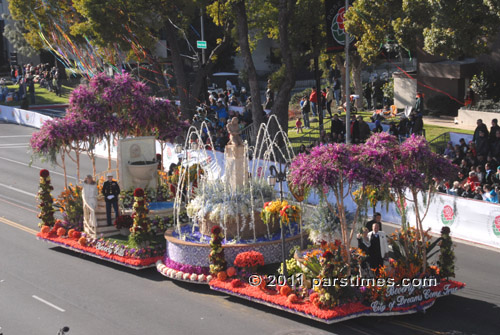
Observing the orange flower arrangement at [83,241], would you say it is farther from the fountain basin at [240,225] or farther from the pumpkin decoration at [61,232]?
the fountain basin at [240,225]

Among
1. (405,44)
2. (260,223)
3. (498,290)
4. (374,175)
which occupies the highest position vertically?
(405,44)

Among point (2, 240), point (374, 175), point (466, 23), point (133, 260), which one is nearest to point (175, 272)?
point (133, 260)

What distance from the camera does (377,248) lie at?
648 inches

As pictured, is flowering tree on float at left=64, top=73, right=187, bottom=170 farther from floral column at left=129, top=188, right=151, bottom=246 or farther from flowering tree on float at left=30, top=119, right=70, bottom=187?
floral column at left=129, top=188, right=151, bottom=246

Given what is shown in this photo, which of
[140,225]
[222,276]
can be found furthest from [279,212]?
[140,225]

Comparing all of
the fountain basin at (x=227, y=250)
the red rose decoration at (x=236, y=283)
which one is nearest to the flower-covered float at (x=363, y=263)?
the red rose decoration at (x=236, y=283)

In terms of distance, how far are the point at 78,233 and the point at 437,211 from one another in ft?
39.1

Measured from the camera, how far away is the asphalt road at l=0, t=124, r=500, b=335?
15719mm

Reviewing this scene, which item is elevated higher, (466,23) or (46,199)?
(466,23)

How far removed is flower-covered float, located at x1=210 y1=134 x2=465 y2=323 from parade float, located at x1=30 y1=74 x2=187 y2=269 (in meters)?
5.09

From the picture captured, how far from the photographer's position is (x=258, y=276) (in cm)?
1750

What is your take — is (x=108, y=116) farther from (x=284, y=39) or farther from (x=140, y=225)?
(x=284, y=39)

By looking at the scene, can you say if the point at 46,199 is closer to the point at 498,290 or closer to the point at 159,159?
the point at 159,159

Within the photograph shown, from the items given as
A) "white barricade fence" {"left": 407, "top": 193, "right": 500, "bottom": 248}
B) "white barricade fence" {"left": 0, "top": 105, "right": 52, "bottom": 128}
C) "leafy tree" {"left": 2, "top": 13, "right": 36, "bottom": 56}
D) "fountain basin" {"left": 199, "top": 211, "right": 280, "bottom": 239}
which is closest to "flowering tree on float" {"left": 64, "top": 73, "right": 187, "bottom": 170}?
"fountain basin" {"left": 199, "top": 211, "right": 280, "bottom": 239}
